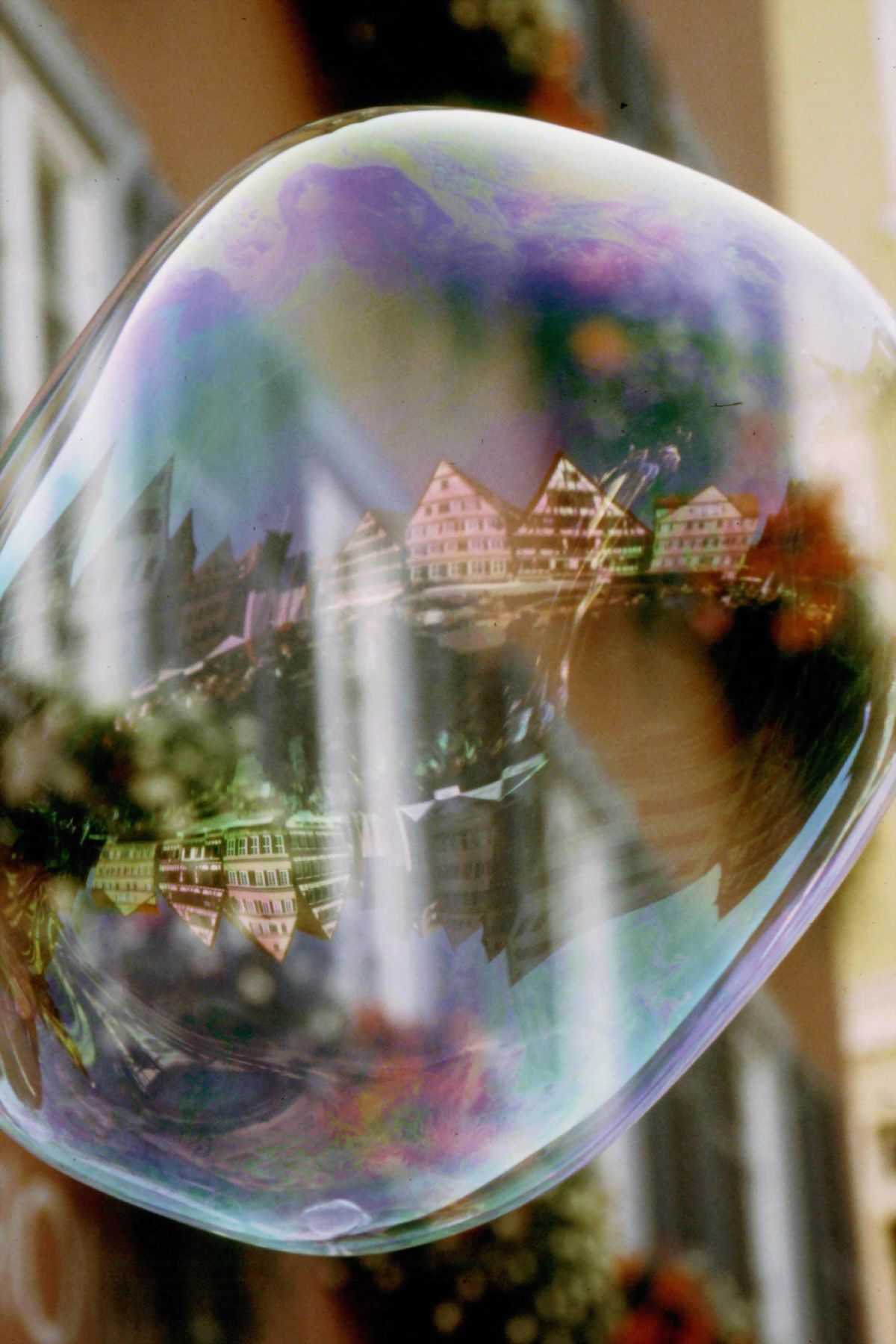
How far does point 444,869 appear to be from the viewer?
0.40m

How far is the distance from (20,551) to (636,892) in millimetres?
225

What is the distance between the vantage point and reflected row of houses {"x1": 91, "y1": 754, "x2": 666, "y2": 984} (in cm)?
39

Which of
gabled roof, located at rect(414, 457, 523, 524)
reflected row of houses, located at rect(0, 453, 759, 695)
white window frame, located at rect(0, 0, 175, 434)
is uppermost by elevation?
white window frame, located at rect(0, 0, 175, 434)

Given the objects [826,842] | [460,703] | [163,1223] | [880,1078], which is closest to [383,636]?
[460,703]

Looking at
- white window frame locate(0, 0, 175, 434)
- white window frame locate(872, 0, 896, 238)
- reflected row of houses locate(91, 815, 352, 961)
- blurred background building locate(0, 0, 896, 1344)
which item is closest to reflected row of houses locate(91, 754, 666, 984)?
reflected row of houses locate(91, 815, 352, 961)

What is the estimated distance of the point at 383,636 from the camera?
16.1 inches

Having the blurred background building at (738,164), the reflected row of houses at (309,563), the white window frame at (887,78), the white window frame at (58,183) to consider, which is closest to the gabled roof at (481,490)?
the reflected row of houses at (309,563)

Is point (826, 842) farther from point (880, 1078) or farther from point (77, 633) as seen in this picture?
point (880, 1078)

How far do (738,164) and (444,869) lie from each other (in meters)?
1.23

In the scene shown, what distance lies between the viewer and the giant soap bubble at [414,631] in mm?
374

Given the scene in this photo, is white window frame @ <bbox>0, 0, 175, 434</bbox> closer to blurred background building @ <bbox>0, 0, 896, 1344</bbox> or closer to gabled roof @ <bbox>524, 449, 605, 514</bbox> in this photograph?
blurred background building @ <bbox>0, 0, 896, 1344</bbox>

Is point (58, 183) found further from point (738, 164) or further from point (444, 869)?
point (444, 869)

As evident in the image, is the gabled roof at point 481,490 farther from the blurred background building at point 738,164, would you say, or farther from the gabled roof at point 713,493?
the blurred background building at point 738,164

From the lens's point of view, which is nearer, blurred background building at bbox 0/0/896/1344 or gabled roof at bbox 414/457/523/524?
gabled roof at bbox 414/457/523/524
